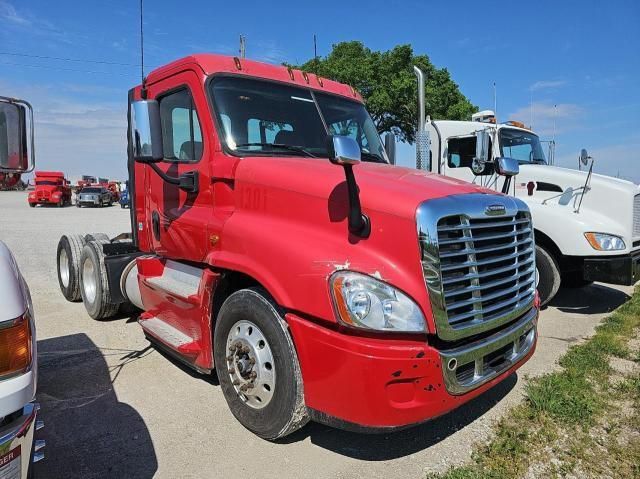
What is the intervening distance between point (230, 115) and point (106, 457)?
2503 mm

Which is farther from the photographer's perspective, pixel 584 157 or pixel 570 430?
pixel 584 157

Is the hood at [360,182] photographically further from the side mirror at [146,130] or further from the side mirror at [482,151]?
the side mirror at [482,151]

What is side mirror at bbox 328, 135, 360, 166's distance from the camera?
8.48 ft

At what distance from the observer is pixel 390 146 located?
5.02m

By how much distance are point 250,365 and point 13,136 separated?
1.92m

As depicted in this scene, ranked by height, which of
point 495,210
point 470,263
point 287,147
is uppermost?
point 287,147

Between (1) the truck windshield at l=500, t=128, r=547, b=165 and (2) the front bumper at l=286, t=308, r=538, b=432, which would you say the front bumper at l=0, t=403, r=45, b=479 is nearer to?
(2) the front bumper at l=286, t=308, r=538, b=432

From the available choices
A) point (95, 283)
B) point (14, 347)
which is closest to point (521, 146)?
point (95, 283)

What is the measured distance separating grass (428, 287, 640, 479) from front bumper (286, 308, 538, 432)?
0.56 meters

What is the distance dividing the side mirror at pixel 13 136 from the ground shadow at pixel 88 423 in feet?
5.91

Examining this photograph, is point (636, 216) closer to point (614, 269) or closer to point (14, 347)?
point (614, 269)

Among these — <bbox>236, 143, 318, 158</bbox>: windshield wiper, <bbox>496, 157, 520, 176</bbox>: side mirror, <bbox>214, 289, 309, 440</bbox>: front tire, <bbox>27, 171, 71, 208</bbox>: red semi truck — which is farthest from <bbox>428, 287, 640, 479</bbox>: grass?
<bbox>27, 171, 71, 208</bbox>: red semi truck

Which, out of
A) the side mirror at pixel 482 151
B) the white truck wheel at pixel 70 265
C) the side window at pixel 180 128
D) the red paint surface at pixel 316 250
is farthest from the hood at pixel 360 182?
the white truck wheel at pixel 70 265

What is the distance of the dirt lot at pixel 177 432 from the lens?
294 cm
